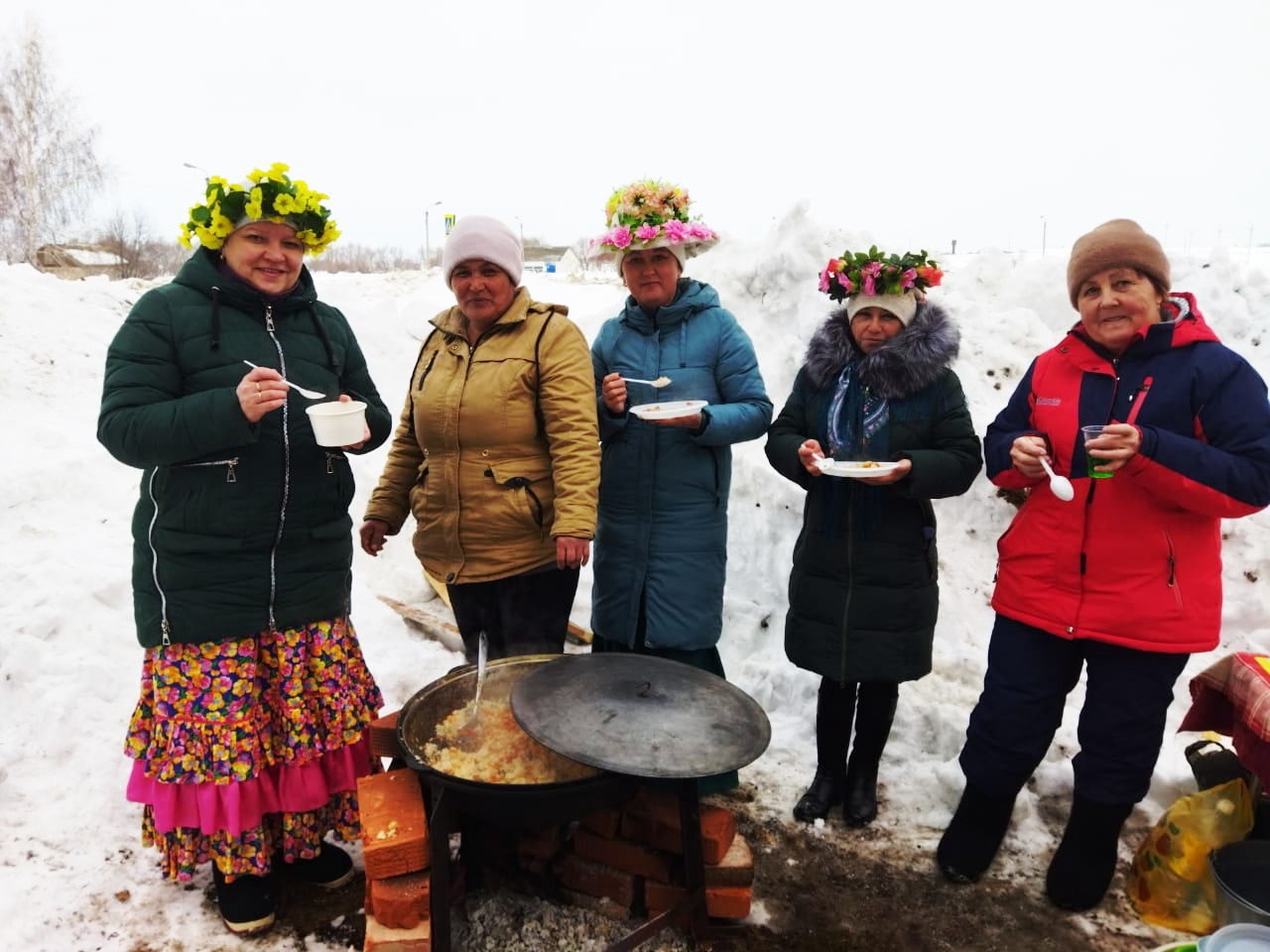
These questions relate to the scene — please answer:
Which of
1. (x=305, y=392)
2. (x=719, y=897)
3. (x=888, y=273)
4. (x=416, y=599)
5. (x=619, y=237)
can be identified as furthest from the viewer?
(x=416, y=599)

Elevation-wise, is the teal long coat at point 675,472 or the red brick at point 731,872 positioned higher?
the teal long coat at point 675,472

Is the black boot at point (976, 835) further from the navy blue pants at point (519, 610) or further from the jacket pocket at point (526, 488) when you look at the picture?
the jacket pocket at point (526, 488)

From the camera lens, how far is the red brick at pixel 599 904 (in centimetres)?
300

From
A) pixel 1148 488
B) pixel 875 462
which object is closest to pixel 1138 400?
pixel 1148 488

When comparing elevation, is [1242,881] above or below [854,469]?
below

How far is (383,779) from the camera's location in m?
2.92

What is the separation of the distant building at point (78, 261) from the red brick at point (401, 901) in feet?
66.9

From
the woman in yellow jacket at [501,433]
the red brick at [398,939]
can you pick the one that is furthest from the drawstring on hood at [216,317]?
the red brick at [398,939]

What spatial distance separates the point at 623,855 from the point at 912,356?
2.21m

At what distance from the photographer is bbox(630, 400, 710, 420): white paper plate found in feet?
10.2

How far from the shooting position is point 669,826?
290 cm

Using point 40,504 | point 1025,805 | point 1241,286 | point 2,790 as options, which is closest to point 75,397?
point 40,504

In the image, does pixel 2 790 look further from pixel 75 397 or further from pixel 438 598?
pixel 75 397

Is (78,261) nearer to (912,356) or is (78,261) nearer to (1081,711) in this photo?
(912,356)
